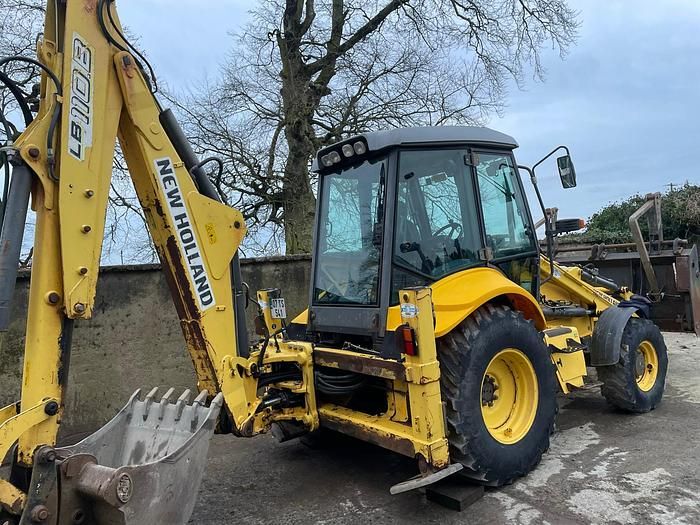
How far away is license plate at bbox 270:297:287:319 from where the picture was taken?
12.8 ft

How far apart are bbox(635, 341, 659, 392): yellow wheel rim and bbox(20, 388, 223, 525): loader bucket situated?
157 inches

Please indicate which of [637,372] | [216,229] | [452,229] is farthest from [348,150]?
[637,372]

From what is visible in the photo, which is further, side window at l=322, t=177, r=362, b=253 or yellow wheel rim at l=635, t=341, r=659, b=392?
yellow wheel rim at l=635, t=341, r=659, b=392

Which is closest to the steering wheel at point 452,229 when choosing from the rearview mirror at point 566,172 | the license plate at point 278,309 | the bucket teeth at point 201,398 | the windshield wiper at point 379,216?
the windshield wiper at point 379,216

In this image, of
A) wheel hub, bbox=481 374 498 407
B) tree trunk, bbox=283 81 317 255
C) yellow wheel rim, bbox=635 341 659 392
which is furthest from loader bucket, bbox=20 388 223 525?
tree trunk, bbox=283 81 317 255

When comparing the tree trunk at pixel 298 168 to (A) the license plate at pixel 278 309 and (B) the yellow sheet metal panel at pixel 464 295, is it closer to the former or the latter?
(A) the license plate at pixel 278 309

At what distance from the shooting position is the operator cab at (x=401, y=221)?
3.55m

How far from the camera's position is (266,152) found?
10.7m

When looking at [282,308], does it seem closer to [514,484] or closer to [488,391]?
[488,391]

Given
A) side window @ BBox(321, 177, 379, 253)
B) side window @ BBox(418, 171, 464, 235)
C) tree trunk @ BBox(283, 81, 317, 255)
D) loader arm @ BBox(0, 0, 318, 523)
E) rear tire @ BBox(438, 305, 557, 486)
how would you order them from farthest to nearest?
tree trunk @ BBox(283, 81, 317, 255) < side window @ BBox(321, 177, 379, 253) < side window @ BBox(418, 171, 464, 235) < rear tire @ BBox(438, 305, 557, 486) < loader arm @ BBox(0, 0, 318, 523)

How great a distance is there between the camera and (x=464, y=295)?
342 centimetres

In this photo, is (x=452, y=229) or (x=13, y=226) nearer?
(x=13, y=226)

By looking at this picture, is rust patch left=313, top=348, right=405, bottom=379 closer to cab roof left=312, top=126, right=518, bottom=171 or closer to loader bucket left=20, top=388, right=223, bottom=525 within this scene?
loader bucket left=20, top=388, right=223, bottom=525

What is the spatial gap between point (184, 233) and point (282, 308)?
1.17 meters
